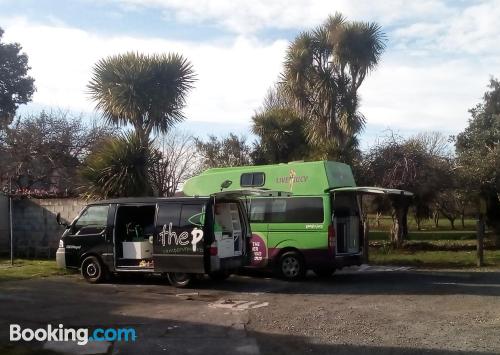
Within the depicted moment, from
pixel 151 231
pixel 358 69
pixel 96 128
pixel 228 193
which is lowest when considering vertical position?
pixel 151 231

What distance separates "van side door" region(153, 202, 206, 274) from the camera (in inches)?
452

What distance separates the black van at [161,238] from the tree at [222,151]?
44.0 feet

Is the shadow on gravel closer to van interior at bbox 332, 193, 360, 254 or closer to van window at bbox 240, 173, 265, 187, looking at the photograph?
van interior at bbox 332, 193, 360, 254

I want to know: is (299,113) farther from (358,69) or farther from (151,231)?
(151,231)

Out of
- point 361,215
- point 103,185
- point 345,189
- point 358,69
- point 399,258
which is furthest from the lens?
point 358,69

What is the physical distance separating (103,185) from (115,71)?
4.52m

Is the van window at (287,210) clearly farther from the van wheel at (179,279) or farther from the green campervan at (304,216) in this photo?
the van wheel at (179,279)

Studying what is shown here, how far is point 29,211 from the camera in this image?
1795 cm

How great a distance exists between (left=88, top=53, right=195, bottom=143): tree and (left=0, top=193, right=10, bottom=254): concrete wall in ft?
13.9

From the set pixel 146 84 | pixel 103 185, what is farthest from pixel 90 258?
pixel 146 84

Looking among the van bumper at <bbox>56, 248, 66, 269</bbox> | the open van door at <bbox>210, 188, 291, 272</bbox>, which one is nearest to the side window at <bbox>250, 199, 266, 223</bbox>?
the open van door at <bbox>210, 188, 291, 272</bbox>

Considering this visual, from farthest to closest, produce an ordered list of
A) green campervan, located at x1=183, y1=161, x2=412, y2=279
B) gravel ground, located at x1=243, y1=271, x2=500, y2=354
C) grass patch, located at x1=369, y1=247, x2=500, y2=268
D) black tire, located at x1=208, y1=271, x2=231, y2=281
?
grass patch, located at x1=369, y1=247, x2=500, y2=268 → black tire, located at x1=208, y1=271, x2=231, y2=281 → green campervan, located at x1=183, y1=161, x2=412, y2=279 → gravel ground, located at x1=243, y1=271, x2=500, y2=354

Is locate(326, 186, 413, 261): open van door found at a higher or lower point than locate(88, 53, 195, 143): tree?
lower

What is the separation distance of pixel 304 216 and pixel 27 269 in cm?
742
